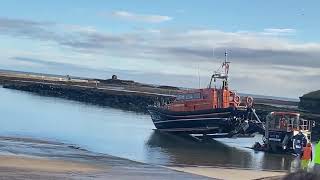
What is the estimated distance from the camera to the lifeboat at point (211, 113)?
37.6m

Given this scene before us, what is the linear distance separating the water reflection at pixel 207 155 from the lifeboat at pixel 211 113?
3.80ft

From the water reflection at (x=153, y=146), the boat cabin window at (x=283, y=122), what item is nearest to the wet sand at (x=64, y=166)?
the water reflection at (x=153, y=146)

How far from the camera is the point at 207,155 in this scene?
30.0m

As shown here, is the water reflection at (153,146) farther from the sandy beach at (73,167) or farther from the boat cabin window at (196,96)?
the boat cabin window at (196,96)

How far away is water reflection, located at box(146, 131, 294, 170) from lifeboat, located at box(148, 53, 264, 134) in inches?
45.7

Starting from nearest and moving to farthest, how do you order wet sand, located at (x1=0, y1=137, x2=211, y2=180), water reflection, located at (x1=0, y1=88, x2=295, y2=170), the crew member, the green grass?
1. wet sand, located at (x1=0, y1=137, x2=211, y2=180)
2. water reflection, located at (x1=0, y1=88, x2=295, y2=170)
3. the crew member
4. the green grass

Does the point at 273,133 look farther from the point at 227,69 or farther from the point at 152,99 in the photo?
the point at 152,99

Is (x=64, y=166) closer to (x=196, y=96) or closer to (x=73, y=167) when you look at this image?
(x=73, y=167)

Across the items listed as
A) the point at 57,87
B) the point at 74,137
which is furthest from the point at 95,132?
the point at 57,87

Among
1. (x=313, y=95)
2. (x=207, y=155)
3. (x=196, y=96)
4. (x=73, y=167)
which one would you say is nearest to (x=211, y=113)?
(x=196, y=96)

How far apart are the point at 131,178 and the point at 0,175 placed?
→ 3912mm

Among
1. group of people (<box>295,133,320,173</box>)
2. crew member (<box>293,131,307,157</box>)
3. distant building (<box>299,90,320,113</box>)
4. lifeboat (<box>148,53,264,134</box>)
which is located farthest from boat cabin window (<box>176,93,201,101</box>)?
distant building (<box>299,90,320,113</box>)

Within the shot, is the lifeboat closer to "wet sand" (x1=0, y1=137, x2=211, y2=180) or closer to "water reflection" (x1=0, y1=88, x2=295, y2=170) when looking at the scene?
"water reflection" (x1=0, y1=88, x2=295, y2=170)

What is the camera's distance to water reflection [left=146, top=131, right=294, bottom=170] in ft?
Answer: 86.9
